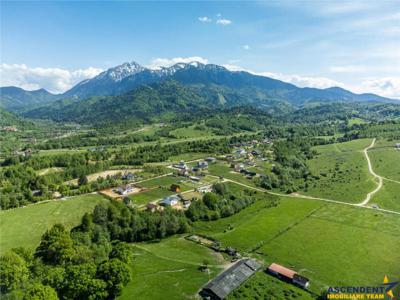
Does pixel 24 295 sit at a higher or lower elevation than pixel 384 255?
higher

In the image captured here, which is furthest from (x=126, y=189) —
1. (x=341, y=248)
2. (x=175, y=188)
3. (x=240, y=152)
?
(x=240, y=152)

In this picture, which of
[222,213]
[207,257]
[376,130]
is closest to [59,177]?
[222,213]

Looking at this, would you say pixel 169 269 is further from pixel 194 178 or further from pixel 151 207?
pixel 194 178

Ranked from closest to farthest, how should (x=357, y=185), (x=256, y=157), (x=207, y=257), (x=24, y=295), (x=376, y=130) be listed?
(x=24, y=295) < (x=207, y=257) < (x=357, y=185) < (x=256, y=157) < (x=376, y=130)

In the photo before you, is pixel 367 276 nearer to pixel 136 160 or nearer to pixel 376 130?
pixel 136 160

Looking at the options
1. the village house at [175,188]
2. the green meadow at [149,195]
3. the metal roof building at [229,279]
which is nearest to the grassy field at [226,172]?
the village house at [175,188]

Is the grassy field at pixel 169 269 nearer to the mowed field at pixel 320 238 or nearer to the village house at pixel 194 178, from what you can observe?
the mowed field at pixel 320 238

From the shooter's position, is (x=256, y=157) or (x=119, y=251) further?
(x=256, y=157)
